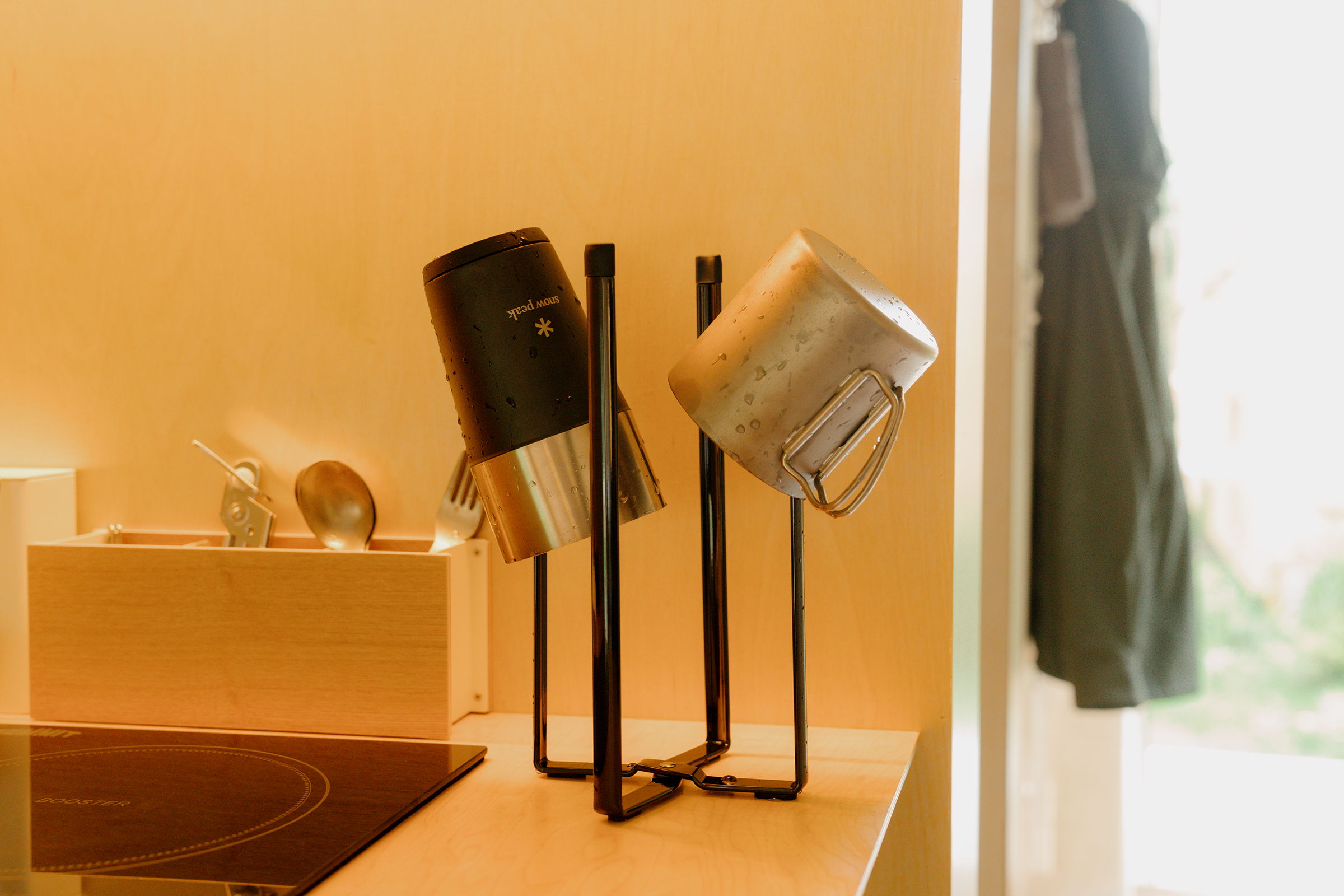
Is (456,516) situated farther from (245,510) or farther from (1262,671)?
(1262,671)

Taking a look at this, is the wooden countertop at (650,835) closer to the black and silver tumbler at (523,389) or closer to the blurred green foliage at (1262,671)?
the black and silver tumbler at (523,389)

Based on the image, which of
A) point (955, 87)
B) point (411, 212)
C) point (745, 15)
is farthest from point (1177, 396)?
point (411, 212)

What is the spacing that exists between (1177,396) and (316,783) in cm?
121

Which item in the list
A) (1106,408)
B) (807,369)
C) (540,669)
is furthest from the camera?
(1106,408)

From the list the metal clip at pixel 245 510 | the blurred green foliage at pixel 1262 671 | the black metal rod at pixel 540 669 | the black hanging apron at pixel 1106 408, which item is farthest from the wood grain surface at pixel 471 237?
the blurred green foliage at pixel 1262 671

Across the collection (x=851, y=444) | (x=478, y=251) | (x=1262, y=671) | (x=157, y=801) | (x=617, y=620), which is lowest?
(x=1262, y=671)

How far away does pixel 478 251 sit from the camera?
624 mm

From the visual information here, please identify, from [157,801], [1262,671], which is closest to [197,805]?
[157,801]

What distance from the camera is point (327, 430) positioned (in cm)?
90

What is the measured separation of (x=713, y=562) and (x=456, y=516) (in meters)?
0.26

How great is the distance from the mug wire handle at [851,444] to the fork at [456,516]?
387mm

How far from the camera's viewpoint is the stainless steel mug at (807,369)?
1.76 ft

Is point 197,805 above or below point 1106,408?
below

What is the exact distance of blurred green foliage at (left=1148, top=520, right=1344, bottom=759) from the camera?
4.44 ft
